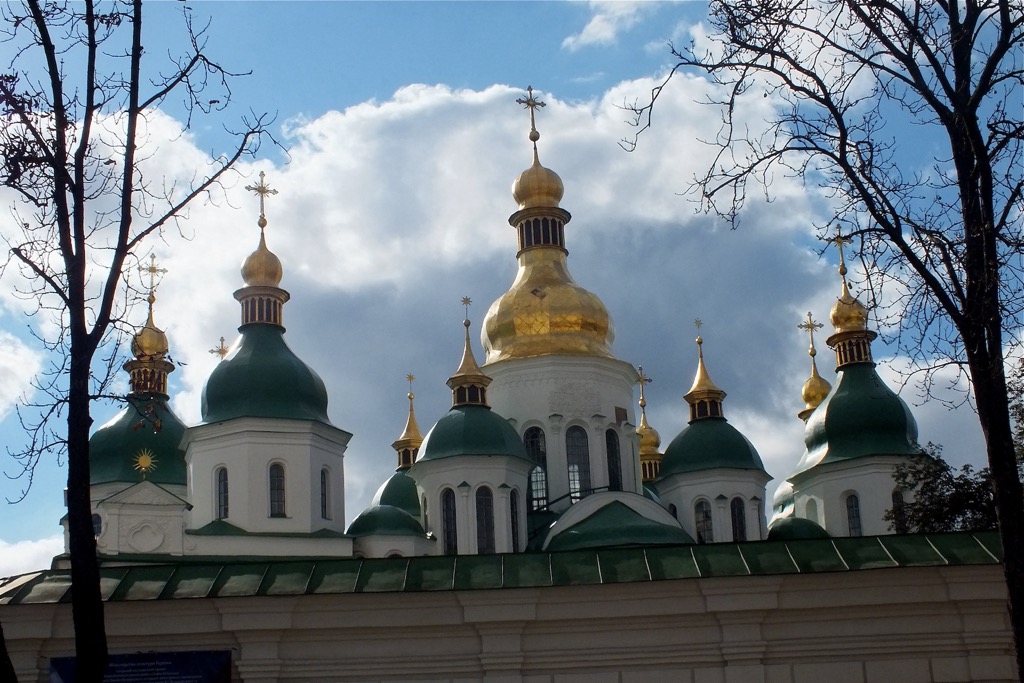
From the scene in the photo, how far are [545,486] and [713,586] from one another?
103 feet

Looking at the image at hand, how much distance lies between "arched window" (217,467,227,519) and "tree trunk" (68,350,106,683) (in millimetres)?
30956

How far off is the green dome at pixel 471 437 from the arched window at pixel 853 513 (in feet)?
37.8

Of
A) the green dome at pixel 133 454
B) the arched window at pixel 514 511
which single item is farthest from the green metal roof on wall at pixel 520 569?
the green dome at pixel 133 454

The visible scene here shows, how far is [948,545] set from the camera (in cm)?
1374

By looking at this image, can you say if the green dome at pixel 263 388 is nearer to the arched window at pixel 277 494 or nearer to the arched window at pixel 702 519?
the arched window at pixel 277 494

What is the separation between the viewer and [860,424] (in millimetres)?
45938

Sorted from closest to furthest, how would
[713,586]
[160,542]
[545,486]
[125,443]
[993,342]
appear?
1. [993,342]
2. [713,586]
3. [160,542]
4. [545,486]
5. [125,443]

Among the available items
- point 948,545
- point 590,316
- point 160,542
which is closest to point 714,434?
point 590,316

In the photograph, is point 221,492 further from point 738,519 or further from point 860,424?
point 860,424

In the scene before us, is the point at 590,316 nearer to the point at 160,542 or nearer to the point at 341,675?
the point at 160,542

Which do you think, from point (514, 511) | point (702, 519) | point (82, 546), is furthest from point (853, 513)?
point (82, 546)

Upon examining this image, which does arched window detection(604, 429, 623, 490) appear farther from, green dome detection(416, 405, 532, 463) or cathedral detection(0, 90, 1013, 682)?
green dome detection(416, 405, 532, 463)

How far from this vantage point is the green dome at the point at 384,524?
41.3 meters

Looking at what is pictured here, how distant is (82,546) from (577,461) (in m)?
35.6
